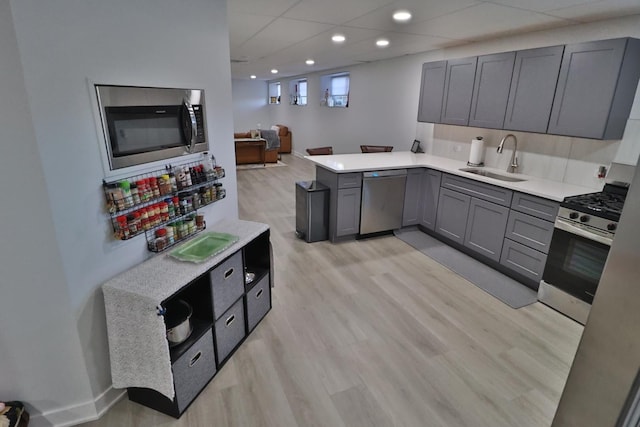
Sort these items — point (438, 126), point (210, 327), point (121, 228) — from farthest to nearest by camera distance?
1. point (438, 126)
2. point (210, 327)
3. point (121, 228)

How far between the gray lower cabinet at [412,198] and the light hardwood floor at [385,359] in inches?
38.5

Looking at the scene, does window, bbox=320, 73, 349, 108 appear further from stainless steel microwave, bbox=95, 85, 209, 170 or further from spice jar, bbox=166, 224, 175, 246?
spice jar, bbox=166, 224, 175, 246

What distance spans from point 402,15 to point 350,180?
66.2 inches

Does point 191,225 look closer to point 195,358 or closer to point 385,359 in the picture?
point 195,358

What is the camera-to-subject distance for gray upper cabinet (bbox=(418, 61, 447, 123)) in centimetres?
411

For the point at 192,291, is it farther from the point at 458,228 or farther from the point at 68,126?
the point at 458,228

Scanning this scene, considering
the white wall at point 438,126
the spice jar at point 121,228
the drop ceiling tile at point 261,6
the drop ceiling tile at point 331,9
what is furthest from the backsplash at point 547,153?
the spice jar at point 121,228

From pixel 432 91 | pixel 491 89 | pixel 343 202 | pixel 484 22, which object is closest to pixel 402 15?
pixel 484 22

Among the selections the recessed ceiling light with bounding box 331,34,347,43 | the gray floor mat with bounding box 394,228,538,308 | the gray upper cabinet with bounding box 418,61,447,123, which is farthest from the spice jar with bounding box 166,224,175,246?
the gray upper cabinet with bounding box 418,61,447,123

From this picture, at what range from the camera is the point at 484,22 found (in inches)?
119

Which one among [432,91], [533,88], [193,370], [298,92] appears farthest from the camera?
[298,92]

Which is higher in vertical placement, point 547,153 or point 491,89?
point 491,89

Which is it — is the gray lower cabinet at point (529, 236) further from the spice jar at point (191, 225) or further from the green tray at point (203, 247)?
the spice jar at point (191, 225)

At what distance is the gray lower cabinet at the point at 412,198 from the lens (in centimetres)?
414
